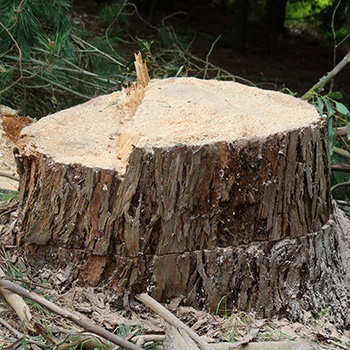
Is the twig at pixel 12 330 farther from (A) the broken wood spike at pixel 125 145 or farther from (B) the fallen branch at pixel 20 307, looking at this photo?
(A) the broken wood spike at pixel 125 145

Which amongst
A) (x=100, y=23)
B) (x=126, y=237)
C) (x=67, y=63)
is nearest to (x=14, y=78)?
(x=67, y=63)

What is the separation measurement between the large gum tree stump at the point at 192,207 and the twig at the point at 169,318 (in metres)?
0.04

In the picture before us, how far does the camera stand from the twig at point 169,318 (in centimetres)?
162

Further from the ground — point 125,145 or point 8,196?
point 125,145

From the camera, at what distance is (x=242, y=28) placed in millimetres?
5684

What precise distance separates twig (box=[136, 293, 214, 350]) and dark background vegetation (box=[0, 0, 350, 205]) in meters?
1.37

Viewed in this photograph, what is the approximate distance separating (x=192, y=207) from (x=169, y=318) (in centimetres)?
35

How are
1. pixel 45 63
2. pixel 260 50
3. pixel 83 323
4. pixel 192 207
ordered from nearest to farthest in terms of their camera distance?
pixel 83 323 < pixel 192 207 < pixel 45 63 < pixel 260 50

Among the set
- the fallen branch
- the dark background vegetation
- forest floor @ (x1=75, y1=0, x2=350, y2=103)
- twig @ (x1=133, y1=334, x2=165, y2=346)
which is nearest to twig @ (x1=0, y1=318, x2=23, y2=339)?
the fallen branch

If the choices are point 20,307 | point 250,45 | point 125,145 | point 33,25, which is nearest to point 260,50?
point 250,45

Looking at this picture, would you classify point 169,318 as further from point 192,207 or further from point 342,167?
point 342,167

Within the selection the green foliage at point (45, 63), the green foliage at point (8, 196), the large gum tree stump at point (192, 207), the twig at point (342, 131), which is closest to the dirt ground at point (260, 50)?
the green foliage at point (45, 63)

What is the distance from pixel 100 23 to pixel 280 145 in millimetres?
4263

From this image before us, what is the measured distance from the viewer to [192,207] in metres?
1.77
